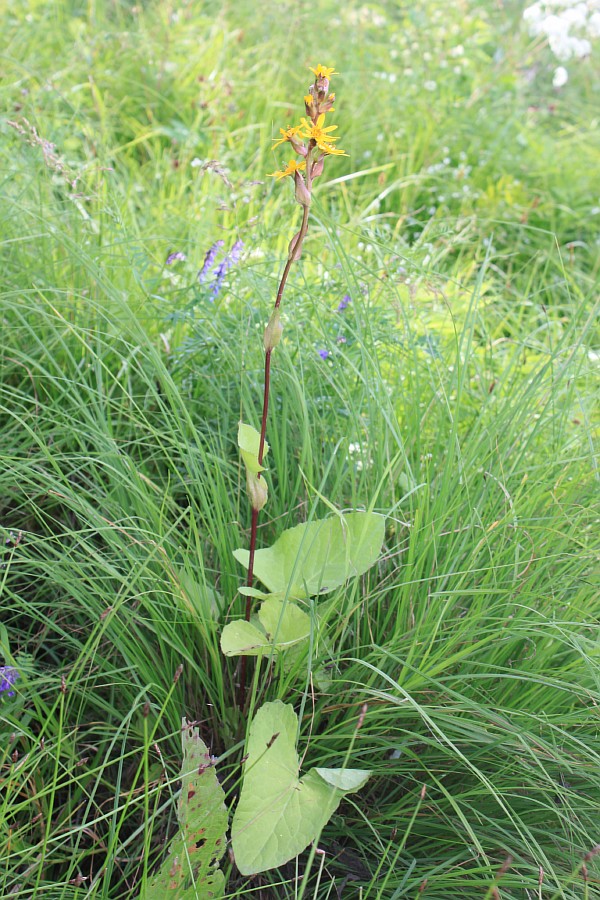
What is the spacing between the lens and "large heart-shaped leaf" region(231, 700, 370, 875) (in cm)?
96

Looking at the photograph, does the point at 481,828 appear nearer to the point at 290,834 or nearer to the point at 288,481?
the point at 290,834

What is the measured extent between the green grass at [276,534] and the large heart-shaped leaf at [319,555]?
0.12 feet

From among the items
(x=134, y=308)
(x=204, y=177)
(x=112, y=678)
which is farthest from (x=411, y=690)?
(x=204, y=177)

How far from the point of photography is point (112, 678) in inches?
49.7

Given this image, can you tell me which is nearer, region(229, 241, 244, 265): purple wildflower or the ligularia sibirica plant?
the ligularia sibirica plant

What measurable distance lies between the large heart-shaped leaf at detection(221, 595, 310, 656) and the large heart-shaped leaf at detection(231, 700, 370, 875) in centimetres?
9

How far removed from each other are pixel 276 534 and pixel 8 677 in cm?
49

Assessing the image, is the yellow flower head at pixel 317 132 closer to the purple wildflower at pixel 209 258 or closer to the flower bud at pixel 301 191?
the flower bud at pixel 301 191

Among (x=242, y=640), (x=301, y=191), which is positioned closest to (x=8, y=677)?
(x=242, y=640)

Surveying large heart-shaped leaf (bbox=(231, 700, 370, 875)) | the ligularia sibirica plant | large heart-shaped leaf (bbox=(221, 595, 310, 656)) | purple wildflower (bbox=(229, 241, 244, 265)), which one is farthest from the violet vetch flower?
large heart-shaped leaf (bbox=(231, 700, 370, 875))

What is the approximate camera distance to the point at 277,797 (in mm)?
995

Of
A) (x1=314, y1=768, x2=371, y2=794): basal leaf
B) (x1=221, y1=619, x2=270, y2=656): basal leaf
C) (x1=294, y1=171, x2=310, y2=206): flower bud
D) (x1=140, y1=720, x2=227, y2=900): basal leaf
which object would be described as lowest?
(x1=140, y1=720, x2=227, y2=900): basal leaf

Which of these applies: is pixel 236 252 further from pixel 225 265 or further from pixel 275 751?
pixel 275 751

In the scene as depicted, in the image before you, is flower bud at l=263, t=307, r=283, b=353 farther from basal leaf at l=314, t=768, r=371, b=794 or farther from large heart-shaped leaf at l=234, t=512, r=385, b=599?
basal leaf at l=314, t=768, r=371, b=794
